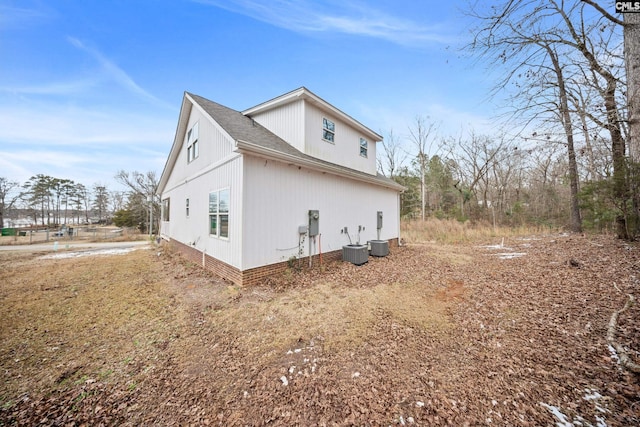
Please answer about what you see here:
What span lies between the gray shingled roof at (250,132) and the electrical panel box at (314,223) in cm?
154

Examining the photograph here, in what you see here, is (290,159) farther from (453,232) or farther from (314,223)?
(453,232)

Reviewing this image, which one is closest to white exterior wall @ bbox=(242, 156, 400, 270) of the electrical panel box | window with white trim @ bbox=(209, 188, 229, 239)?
the electrical panel box

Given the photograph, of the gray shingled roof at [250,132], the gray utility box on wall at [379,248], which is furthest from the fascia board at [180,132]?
the gray utility box on wall at [379,248]

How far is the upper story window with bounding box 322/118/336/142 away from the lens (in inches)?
333

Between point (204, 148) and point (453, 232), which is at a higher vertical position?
point (204, 148)

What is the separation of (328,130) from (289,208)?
4.05 meters

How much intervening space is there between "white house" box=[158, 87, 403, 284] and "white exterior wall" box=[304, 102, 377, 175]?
4 centimetres

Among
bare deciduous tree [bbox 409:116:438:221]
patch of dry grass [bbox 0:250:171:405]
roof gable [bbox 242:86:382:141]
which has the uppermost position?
bare deciduous tree [bbox 409:116:438:221]

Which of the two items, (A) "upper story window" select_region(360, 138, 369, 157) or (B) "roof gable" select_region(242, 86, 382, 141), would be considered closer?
(B) "roof gable" select_region(242, 86, 382, 141)

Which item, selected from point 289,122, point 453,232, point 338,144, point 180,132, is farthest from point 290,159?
point 453,232

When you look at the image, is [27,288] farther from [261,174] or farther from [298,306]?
[298,306]

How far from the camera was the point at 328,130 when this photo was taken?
28.2 feet

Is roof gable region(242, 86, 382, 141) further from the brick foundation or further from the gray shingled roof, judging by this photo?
the brick foundation

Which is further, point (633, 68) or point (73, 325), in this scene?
point (633, 68)
